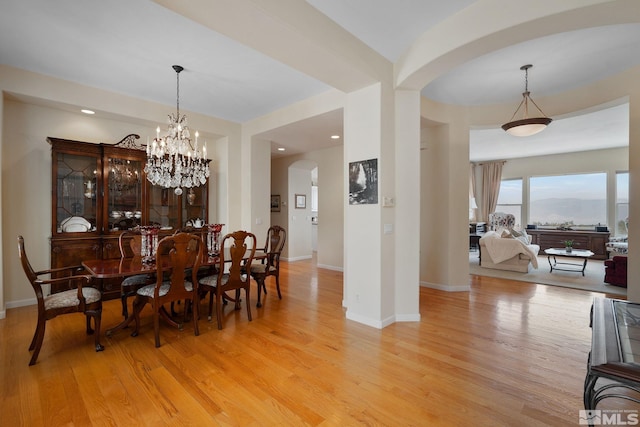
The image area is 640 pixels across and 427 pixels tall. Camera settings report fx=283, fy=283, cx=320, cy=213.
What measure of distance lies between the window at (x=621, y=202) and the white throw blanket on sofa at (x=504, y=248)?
13.1 feet

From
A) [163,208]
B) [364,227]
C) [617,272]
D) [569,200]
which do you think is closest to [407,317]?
[364,227]

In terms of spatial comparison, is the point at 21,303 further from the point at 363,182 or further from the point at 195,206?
the point at 363,182

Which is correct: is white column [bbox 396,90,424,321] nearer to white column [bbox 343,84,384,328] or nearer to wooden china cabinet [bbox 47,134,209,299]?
white column [bbox 343,84,384,328]

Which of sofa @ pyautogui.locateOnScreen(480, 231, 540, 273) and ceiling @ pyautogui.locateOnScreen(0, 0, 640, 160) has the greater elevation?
ceiling @ pyautogui.locateOnScreen(0, 0, 640, 160)

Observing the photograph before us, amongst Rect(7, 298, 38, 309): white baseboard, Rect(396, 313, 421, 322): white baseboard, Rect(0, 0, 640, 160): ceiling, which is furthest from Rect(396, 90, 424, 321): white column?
Rect(7, 298, 38, 309): white baseboard

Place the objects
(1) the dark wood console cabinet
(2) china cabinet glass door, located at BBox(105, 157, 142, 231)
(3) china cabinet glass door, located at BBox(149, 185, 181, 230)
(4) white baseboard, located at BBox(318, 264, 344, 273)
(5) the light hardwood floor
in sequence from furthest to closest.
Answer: (1) the dark wood console cabinet → (4) white baseboard, located at BBox(318, 264, 344, 273) → (3) china cabinet glass door, located at BBox(149, 185, 181, 230) → (2) china cabinet glass door, located at BBox(105, 157, 142, 231) → (5) the light hardwood floor

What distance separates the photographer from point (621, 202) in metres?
7.73

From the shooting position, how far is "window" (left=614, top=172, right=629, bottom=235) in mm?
7648

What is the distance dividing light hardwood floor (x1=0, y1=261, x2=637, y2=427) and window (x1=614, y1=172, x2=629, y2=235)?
647 cm

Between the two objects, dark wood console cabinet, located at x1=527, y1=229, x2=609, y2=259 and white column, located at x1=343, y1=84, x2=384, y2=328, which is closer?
white column, located at x1=343, y1=84, x2=384, y2=328

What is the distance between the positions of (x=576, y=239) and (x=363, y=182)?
27.1 ft

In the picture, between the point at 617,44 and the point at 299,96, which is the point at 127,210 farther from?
the point at 617,44

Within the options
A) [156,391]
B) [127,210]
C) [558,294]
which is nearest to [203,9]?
[156,391]

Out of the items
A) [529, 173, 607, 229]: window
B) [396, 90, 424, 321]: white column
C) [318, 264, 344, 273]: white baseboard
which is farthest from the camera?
[529, 173, 607, 229]: window
